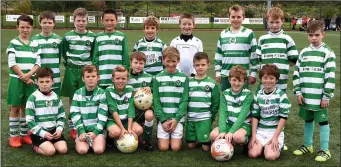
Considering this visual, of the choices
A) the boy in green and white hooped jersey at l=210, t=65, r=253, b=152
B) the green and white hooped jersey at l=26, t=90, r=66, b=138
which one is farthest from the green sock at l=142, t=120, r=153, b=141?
the green and white hooped jersey at l=26, t=90, r=66, b=138

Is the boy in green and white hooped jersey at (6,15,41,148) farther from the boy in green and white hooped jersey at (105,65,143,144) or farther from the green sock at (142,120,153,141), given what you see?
the green sock at (142,120,153,141)

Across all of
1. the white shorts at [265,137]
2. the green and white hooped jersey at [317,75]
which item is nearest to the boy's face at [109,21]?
the white shorts at [265,137]

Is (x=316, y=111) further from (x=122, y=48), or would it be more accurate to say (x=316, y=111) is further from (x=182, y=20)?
(x=122, y=48)

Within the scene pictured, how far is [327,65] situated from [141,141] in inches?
94.9

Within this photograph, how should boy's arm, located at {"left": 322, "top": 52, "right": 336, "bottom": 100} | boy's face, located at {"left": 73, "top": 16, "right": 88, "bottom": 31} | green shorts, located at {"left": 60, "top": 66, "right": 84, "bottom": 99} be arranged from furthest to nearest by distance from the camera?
green shorts, located at {"left": 60, "top": 66, "right": 84, "bottom": 99} < boy's face, located at {"left": 73, "top": 16, "right": 88, "bottom": 31} < boy's arm, located at {"left": 322, "top": 52, "right": 336, "bottom": 100}

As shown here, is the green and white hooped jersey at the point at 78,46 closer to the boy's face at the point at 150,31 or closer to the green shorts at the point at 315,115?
the boy's face at the point at 150,31

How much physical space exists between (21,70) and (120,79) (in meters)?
1.29

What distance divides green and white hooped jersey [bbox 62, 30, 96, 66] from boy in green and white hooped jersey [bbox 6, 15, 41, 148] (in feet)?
1.55

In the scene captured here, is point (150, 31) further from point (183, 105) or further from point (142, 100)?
point (183, 105)

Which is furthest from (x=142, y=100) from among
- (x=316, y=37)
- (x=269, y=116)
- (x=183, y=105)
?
(x=316, y=37)

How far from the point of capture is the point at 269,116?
4.67 meters

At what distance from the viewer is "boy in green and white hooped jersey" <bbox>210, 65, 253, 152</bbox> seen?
462 cm

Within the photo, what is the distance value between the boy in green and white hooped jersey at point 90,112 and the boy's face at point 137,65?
19.8 inches

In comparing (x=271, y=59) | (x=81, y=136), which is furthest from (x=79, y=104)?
(x=271, y=59)
